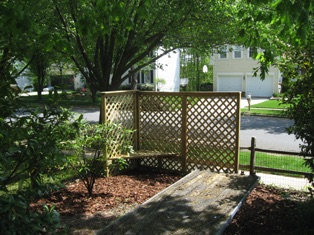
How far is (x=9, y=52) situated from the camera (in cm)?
287

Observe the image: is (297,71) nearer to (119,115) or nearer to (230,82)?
(119,115)

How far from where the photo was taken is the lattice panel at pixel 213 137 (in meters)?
7.11

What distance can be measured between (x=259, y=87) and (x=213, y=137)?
27780 millimetres

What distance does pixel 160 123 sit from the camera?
7.93 metres

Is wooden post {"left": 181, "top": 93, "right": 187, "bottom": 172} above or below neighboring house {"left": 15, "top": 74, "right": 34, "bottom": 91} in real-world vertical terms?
below

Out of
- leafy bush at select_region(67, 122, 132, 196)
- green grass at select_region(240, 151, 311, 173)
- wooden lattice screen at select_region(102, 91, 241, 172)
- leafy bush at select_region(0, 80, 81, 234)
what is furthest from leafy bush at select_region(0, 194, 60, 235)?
green grass at select_region(240, 151, 311, 173)

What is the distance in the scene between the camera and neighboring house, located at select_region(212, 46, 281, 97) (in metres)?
32.9

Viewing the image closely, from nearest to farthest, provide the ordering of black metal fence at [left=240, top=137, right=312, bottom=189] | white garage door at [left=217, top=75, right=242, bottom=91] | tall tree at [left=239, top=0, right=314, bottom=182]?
tall tree at [left=239, top=0, right=314, bottom=182] < black metal fence at [left=240, top=137, right=312, bottom=189] < white garage door at [left=217, top=75, right=242, bottom=91]

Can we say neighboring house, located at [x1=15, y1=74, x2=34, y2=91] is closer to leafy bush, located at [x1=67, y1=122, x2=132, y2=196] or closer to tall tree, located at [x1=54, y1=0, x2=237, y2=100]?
leafy bush, located at [x1=67, y1=122, x2=132, y2=196]

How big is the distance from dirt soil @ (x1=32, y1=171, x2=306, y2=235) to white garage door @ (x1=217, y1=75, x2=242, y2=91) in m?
29.2

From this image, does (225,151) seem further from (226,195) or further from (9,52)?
(9,52)

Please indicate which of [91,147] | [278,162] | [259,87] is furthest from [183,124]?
[259,87]

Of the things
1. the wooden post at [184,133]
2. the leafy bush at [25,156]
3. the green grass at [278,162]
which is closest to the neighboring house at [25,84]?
the leafy bush at [25,156]

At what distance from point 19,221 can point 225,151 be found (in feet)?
18.8
